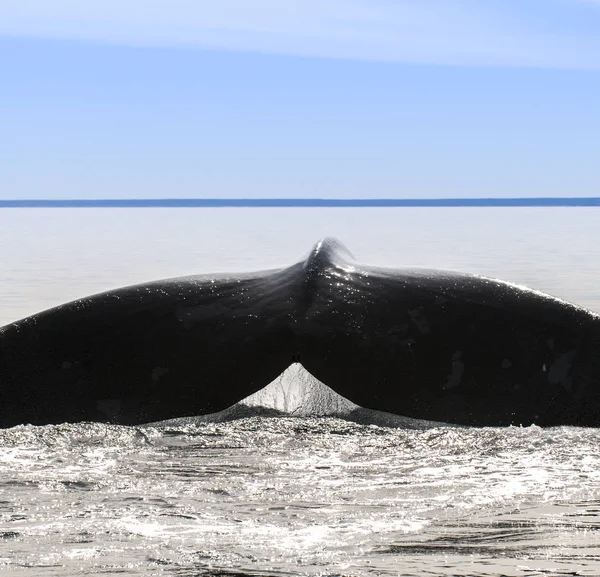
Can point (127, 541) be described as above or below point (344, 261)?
below

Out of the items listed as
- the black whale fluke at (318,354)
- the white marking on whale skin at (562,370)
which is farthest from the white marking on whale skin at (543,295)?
the white marking on whale skin at (562,370)

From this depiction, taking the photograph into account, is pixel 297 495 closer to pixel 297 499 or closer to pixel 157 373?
pixel 297 499

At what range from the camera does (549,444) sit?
5.29 m

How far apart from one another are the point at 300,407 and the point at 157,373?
2.91 feet

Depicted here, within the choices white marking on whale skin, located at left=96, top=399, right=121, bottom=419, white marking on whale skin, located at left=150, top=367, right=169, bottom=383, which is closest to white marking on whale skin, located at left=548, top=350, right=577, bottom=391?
white marking on whale skin, located at left=150, top=367, right=169, bottom=383

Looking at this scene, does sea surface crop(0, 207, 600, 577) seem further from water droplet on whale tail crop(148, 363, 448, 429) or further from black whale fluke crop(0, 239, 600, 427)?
black whale fluke crop(0, 239, 600, 427)

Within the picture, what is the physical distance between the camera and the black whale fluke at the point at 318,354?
576 cm

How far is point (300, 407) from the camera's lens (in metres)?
6.28

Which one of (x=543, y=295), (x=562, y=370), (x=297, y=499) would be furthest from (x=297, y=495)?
(x=543, y=295)

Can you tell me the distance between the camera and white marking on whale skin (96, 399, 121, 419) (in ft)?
18.8

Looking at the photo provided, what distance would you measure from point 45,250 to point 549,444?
33.5 m

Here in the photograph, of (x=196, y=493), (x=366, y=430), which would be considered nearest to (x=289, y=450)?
(x=366, y=430)

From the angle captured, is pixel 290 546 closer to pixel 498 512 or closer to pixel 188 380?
pixel 498 512

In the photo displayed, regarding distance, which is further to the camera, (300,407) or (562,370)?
(300,407)
